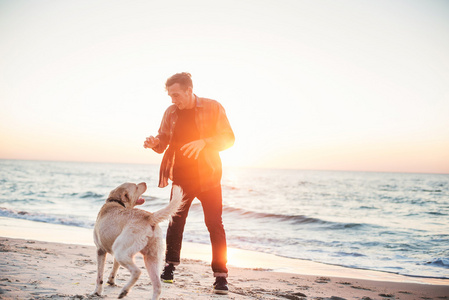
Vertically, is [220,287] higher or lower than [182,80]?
lower

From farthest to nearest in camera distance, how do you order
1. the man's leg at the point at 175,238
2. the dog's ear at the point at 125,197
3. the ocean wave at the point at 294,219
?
the ocean wave at the point at 294,219
the man's leg at the point at 175,238
the dog's ear at the point at 125,197

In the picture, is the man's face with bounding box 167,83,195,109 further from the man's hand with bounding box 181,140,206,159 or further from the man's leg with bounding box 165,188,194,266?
the man's leg with bounding box 165,188,194,266

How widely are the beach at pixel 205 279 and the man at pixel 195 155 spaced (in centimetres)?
59

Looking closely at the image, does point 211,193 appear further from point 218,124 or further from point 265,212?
point 265,212

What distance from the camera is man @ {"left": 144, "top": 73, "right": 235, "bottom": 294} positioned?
4.29 metres

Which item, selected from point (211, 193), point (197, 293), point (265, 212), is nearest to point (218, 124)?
point (211, 193)

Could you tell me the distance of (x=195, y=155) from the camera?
13.9 feet

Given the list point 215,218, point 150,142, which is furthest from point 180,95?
point 215,218

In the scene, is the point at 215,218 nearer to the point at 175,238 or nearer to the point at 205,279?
the point at 175,238

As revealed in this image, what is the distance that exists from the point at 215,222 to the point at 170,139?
120 cm

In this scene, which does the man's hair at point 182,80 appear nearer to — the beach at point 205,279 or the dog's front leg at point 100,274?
the dog's front leg at point 100,274

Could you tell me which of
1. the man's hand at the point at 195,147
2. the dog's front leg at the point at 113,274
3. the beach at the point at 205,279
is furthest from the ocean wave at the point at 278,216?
the man's hand at the point at 195,147

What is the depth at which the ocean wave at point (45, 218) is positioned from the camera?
483 inches

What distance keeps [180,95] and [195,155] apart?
2.45ft
